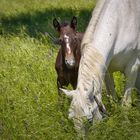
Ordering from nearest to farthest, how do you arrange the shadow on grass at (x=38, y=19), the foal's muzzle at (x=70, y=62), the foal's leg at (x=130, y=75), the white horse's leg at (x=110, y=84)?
the foal's leg at (x=130, y=75), the white horse's leg at (x=110, y=84), the foal's muzzle at (x=70, y=62), the shadow on grass at (x=38, y=19)

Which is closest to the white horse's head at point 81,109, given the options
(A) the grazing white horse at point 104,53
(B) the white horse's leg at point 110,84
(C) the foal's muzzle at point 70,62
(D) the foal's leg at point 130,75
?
(A) the grazing white horse at point 104,53

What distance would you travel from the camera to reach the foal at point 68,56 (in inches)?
254

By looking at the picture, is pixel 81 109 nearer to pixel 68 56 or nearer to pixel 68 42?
pixel 68 56

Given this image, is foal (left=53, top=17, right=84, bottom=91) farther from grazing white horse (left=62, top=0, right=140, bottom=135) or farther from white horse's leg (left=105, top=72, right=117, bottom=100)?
grazing white horse (left=62, top=0, right=140, bottom=135)

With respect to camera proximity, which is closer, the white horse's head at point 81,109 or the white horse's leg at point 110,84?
the white horse's head at point 81,109

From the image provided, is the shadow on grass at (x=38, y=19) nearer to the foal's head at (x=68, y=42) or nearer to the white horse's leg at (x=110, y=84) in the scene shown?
the foal's head at (x=68, y=42)

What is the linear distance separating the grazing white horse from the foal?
616 mm

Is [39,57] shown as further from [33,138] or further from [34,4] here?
[34,4]

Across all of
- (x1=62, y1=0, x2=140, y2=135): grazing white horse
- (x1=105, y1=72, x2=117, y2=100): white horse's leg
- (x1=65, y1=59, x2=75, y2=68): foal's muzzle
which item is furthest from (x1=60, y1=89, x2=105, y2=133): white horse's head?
(x1=65, y1=59, x2=75, y2=68): foal's muzzle

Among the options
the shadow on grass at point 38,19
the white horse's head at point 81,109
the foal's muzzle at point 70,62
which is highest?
the shadow on grass at point 38,19

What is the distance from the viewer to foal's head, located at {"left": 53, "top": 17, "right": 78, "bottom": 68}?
21.0 ft

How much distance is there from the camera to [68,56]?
6.41 meters

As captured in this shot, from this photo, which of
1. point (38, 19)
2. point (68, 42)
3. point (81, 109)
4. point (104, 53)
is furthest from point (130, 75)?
point (38, 19)

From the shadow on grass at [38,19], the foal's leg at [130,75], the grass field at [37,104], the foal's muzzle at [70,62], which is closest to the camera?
the grass field at [37,104]
